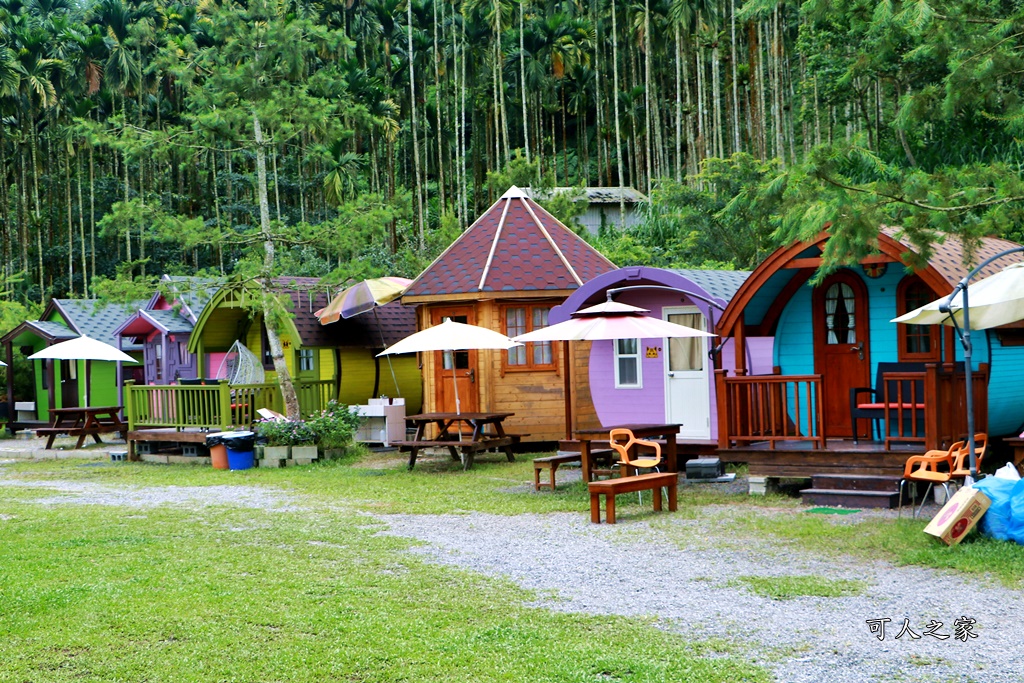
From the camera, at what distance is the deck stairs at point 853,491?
10622 millimetres

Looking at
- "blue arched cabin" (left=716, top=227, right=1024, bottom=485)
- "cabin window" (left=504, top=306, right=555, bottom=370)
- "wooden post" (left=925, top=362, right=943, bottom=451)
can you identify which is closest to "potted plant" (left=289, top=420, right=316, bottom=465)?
"cabin window" (left=504, top=306, right=555, bottom=370)

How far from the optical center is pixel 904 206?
9586 millimetres

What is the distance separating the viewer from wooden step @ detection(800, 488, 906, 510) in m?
10.6

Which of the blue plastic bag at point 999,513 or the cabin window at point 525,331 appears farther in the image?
the cabin window at point 525,331

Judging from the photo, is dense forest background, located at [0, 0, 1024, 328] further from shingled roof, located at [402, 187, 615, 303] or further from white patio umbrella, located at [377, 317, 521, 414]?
white patio umbrella, located at [377, 317, 521, 414]

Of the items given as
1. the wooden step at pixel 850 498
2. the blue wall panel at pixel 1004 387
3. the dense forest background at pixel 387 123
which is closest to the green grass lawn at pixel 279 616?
the wooden step at pixel 850 498

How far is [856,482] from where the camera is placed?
434 inches

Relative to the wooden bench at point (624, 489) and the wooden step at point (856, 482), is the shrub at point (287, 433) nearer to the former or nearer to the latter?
the wooden bench at point (624, 489)

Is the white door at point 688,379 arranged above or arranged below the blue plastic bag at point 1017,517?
above

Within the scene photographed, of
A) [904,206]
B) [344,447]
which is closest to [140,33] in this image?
[344,447]

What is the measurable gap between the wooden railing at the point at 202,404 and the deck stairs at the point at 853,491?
993 cm

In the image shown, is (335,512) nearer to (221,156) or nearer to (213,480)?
(213,480)

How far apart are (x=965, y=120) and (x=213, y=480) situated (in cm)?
1391

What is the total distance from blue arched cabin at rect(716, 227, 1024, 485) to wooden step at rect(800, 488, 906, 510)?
12.1 inches
